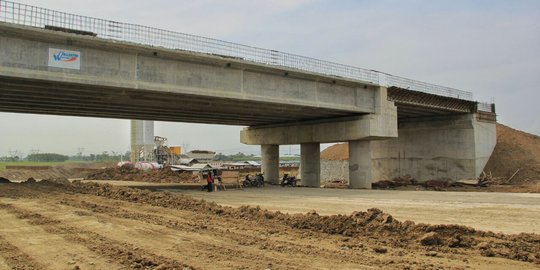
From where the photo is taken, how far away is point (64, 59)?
19.3 metres

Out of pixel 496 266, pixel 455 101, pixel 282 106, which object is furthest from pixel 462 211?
pixel 455 101

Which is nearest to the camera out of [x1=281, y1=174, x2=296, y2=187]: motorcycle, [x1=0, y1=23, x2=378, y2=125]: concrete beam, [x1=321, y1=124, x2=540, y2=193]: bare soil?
[x1=0, y1=23, x2=378, y2=125]: concrete beam

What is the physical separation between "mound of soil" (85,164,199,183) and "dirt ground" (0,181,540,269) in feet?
105

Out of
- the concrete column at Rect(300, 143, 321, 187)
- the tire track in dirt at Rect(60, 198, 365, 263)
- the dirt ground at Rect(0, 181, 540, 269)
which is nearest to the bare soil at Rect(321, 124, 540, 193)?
the concrete column at Rect(300, 143, 321, 187)

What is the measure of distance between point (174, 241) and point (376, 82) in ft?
85.5

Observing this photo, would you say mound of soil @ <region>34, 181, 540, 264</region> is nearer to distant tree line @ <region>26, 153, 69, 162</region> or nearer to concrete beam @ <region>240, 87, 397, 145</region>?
concrete beam @ <region>240, 87, 397, 145</region>

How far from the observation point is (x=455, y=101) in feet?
125

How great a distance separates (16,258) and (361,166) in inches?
1134

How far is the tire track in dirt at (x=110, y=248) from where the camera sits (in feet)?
22.5

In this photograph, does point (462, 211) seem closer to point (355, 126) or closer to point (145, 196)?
point (145, 196)

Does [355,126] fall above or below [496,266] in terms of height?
above

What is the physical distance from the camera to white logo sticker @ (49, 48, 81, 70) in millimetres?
19031

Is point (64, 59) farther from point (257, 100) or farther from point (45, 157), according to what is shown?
point (45, 157)

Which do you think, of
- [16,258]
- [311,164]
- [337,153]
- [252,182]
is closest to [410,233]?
[16,258]
